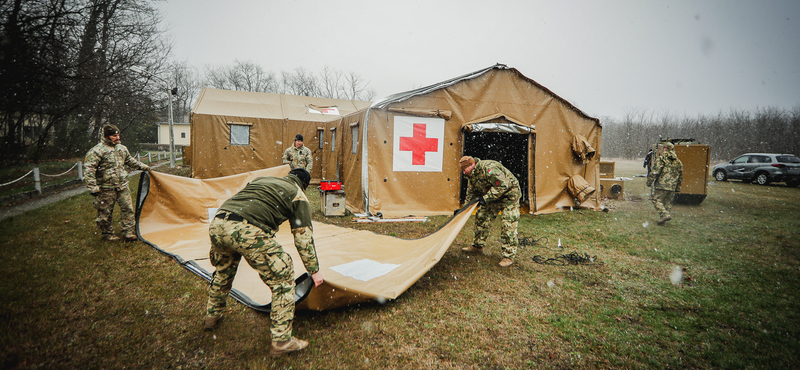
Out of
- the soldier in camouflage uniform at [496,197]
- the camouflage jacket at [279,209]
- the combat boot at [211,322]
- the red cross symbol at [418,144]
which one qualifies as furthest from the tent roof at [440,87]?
the combat boot at [211,322]

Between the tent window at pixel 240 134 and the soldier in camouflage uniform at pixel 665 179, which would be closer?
the soldier in camouflage uniform at pixel 665 179

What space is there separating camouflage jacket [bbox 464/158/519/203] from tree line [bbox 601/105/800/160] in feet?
68.4

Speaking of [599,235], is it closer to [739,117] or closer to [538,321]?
[538,321]

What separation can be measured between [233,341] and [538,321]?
106 inches

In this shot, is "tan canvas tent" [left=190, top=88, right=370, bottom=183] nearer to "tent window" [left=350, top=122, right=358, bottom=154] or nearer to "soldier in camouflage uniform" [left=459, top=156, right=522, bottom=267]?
"tent window" [left=350, top=122, right=358, bottom=154]

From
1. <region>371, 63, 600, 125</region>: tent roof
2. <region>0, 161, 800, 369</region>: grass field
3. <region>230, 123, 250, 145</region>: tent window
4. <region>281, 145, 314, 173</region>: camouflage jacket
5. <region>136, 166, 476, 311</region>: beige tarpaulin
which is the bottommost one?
<region>0, 161, 800, 369</region>: grass field

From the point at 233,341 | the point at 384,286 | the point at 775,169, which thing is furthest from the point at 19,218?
the point at 775,169

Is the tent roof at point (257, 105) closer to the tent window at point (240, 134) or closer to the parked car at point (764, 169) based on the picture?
the tent window at point (240, 134)

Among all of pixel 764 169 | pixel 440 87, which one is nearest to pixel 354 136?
pixel 440 87

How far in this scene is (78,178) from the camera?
11570mm

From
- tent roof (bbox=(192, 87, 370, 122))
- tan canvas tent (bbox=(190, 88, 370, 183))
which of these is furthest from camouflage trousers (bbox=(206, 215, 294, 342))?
tent roof (bbox=(192, 87, 370, 122))

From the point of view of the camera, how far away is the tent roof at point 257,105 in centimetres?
1262

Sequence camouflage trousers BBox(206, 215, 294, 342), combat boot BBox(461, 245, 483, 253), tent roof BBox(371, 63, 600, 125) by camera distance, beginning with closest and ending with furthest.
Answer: camouflage trousers BBox(206, 215, 294, 342), combat boot BBox(461, 245, 483, 253), tent roof BBox(371, 63, 600, 125)

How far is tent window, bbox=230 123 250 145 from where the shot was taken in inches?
492
